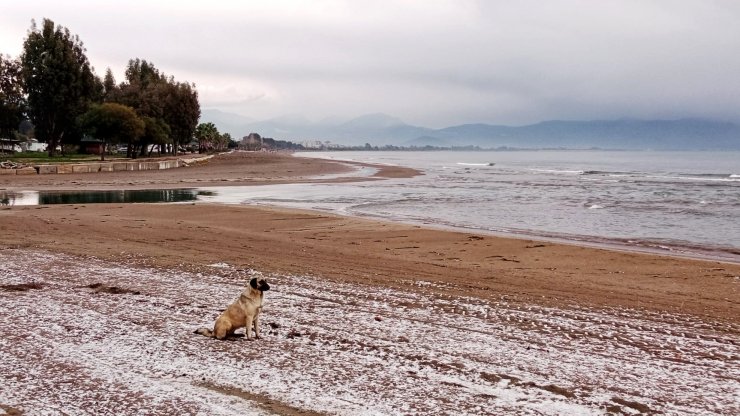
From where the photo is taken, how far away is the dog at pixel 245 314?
7727 millimetres

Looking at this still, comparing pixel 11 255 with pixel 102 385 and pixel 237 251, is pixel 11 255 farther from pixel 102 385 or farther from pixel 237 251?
pixel 102 385

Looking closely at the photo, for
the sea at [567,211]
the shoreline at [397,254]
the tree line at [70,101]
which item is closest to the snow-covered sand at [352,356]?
the shoreline at [397,254]

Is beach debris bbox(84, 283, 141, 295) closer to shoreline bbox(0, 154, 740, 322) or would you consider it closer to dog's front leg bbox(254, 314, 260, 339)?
shoreline bbox(0, 154, 740, 322)

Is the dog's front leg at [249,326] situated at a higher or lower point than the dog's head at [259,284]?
lower

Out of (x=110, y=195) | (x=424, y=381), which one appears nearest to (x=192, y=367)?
(x=424, y=381)

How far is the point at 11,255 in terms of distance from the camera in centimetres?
1363

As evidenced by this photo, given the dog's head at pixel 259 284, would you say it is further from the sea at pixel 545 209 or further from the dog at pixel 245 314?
the sea at pixel 545 209

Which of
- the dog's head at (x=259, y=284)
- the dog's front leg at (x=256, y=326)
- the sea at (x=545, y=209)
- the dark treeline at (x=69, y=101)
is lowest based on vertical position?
the sea at (x=545, y=209)

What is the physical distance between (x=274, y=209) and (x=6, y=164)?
35873mm

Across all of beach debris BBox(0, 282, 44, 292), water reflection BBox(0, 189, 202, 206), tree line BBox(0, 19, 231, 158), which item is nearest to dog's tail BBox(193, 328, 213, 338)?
beach debris BBox(0, 282, 44, 292)

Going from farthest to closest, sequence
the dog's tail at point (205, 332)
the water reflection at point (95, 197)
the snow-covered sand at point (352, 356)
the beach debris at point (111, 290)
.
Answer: the water reflection at point (95, 197)
the beach debris at point (111, 290)
the dog's tail at point (205, 332)
the snow-covered sand at point (352, 356)

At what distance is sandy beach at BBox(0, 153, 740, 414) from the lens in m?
6.02

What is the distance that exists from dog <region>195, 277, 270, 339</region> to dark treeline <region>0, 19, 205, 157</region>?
6723 centimetres

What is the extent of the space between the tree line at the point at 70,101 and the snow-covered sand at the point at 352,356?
65609 mm
